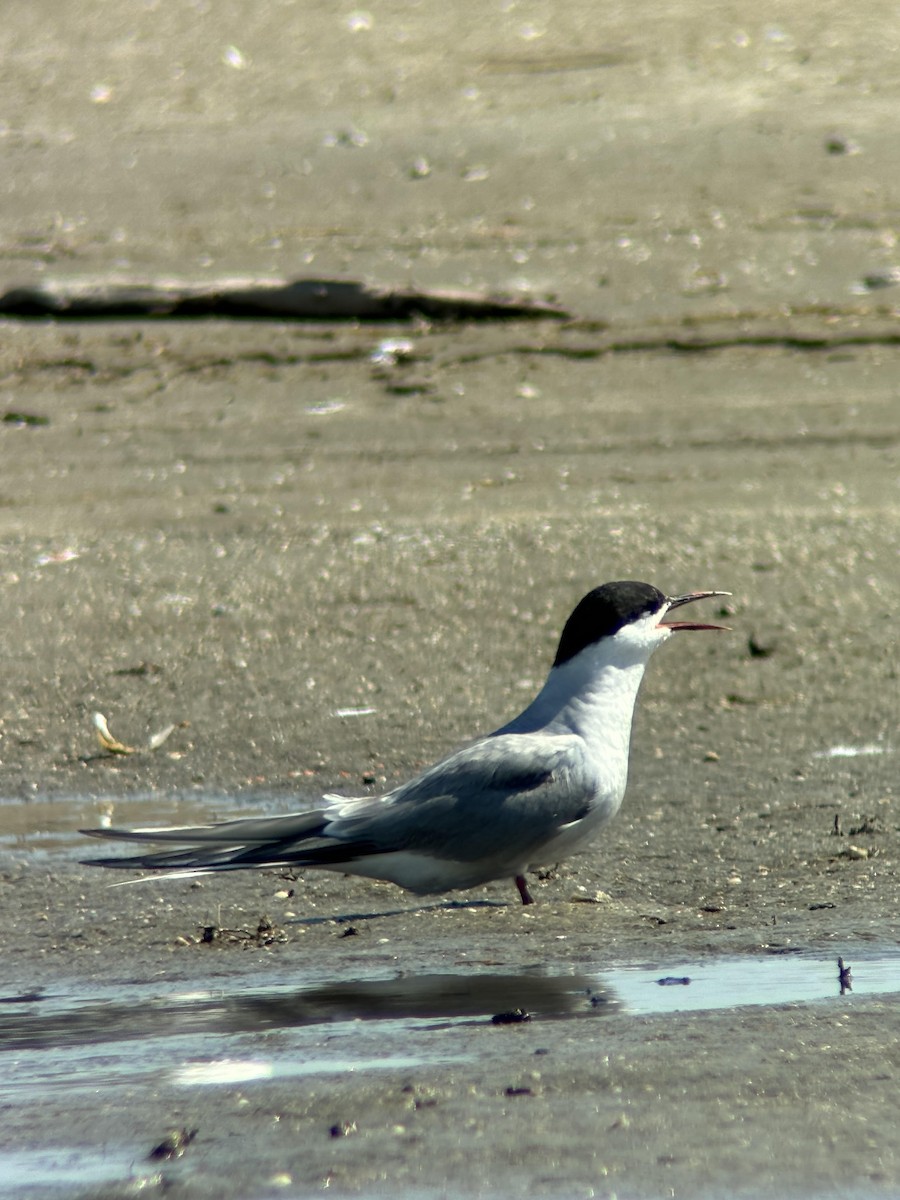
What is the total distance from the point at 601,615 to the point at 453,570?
3.19 meters

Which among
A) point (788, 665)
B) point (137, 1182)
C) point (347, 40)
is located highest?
point (137, 1182)

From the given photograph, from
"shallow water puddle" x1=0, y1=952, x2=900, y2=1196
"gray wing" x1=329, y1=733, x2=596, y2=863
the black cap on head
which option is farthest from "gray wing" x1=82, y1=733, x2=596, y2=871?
"shallow water puddle" x1=0, y1=952, x2=900, y2=1196

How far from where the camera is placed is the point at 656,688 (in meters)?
8.04

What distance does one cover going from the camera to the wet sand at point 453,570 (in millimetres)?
4105

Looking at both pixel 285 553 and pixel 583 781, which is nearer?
pixel 583 781

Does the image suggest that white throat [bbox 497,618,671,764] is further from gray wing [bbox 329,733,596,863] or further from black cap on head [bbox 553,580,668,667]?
gray wing [bbox 329,733,596,863]

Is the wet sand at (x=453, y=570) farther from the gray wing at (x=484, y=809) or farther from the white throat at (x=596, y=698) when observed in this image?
A: the white throat at (x=596, y=698)

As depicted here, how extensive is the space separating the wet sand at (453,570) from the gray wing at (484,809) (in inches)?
8.1

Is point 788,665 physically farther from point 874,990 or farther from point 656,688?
point 874,990

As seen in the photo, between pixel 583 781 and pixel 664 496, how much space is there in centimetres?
480

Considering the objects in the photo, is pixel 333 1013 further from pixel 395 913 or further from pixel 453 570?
pixel 453 570

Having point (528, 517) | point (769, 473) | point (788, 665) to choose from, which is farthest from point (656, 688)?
point (769, 473)

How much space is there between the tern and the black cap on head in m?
0.26

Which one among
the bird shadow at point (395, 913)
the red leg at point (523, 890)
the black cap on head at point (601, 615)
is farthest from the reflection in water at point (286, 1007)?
the black cap on head at point (601, 615)
